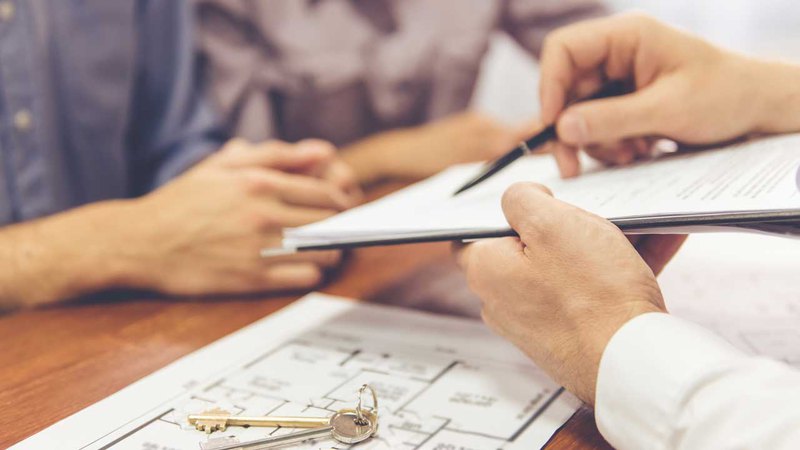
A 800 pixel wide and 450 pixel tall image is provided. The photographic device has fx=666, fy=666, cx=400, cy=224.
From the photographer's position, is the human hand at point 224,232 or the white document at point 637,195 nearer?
the white document at point 637,195

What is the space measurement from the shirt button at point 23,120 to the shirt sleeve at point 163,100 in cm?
17

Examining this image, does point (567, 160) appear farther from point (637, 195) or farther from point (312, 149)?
point (312, 149)

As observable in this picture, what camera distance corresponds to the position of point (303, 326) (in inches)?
22.5

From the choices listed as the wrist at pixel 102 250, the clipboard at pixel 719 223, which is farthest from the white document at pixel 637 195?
the wrist at pixel 102 250

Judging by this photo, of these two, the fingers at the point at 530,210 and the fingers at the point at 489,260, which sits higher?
the fingers at the point at 530,210

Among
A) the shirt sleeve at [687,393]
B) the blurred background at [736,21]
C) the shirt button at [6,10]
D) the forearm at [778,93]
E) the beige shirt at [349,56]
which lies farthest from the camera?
the blurred background at [736,21]

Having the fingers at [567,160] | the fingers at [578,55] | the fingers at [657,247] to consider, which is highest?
the fingers at [578,55]

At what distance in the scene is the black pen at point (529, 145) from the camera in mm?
640

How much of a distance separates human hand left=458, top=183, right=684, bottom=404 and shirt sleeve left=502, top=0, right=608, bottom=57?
1102mm

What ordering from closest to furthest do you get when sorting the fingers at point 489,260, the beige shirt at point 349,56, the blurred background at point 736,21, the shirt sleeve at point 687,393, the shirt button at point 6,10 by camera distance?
the shirt sleeve at point 687,393 < the fingers at point 489,260 < the shirt button at point 6,10 < the beige shirt at point 349,56 < the blurred background at point 736,21

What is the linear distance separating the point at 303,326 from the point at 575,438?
0.86 feet

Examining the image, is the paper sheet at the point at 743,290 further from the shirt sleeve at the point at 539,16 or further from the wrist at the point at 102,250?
the shirt sleeve at the point at 539,16

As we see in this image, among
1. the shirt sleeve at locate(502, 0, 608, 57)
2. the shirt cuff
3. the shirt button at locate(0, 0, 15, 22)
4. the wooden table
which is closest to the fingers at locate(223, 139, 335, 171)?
the wooden table

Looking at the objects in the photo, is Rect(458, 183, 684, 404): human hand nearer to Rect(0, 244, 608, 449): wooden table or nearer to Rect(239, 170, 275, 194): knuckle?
Rect(0, 244, 608, 449): wooden table
